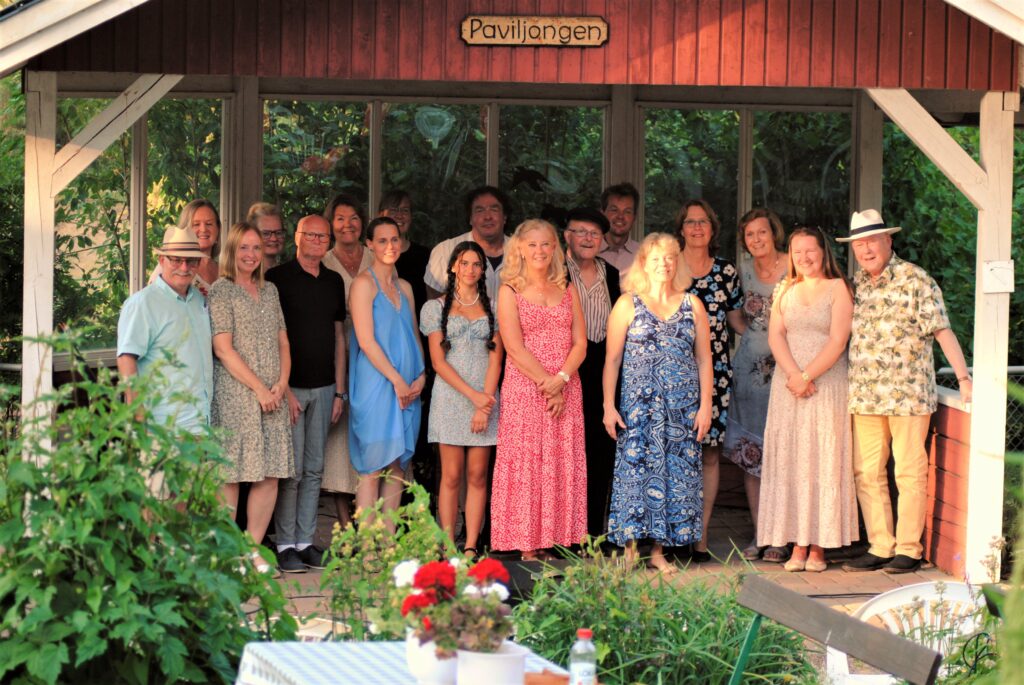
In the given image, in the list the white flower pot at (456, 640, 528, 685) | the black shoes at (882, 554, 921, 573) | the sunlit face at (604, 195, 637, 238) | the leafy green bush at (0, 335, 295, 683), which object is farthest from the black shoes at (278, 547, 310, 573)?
the white flower pot at (456, 640, 528, 685)

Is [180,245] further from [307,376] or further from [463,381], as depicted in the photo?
[463,381]

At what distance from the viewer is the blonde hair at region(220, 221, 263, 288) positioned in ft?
25.2

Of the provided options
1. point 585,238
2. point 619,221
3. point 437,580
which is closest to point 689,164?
point 619,221

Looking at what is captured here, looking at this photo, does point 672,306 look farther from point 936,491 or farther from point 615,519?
point 936,491

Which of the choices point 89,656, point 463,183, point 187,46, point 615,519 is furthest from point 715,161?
point 89,656

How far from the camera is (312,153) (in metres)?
10.9

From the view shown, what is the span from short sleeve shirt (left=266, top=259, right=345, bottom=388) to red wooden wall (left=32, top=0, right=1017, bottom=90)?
112 centimetres

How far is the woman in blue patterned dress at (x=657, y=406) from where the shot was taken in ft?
26.7

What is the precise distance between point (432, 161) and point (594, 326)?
2.88 meters

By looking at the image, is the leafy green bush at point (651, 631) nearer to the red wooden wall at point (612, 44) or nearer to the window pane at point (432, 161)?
the red wooden wall at point (612, 44)

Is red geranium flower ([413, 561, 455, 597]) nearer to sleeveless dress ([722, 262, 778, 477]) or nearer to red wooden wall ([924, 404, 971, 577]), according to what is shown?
red wooden wall ([924, 404, 971, 577])

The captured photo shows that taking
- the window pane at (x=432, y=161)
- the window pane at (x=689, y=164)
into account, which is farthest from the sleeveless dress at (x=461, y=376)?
the window pane at (x=689, y=164)

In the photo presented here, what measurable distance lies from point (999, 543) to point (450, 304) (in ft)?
10.1

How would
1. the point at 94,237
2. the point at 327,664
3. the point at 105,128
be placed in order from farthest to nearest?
the point at 94,237, the point at 105,128, the point at 327,664
